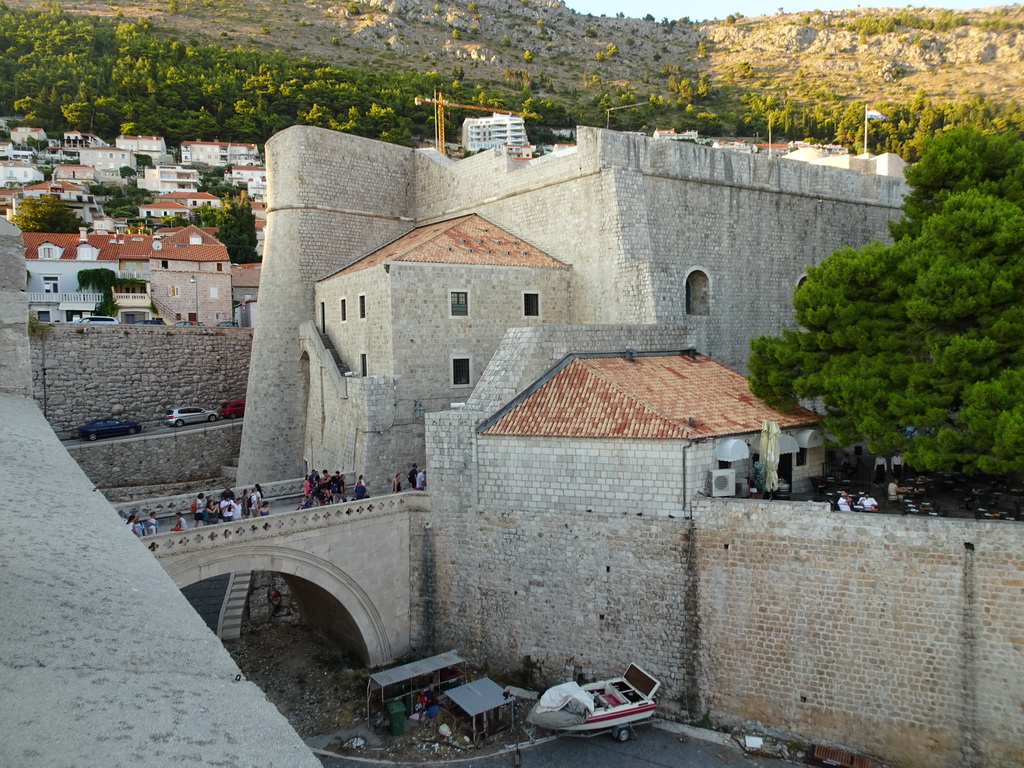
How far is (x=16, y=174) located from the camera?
6525cm

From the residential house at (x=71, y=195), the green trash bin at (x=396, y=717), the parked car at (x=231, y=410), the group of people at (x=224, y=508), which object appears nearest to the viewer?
the green trash bin at (x=396, y=717)

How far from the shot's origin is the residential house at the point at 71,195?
56.2 m

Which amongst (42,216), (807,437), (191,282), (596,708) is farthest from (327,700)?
(42,216)

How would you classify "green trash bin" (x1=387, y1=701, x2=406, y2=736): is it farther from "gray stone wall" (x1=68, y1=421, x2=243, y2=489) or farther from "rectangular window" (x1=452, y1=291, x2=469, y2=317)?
"gray stone wall" (x1=68, y1=421, x2=243, y2=489)

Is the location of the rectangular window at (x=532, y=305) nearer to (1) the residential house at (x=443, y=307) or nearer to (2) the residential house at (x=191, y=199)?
(1) the residential house at (x=443, y=307)

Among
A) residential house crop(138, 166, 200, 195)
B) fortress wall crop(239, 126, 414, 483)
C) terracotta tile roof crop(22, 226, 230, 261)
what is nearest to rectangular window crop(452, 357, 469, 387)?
fortress wall crop(239, 126, 414, 483)

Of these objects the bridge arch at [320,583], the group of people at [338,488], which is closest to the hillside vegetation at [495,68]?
the group of people at [338,488]

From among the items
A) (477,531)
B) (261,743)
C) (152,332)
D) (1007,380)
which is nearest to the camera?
(261,743)

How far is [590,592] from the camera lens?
1512 centimetres

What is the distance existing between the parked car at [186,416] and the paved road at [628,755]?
16580 mm

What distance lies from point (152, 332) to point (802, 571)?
2406 cm

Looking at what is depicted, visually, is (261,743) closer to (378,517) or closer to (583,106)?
(378,517)

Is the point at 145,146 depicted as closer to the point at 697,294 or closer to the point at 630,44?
the point at 697,294

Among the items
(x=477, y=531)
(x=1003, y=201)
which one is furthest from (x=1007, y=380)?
A: (x=477, y=531)
